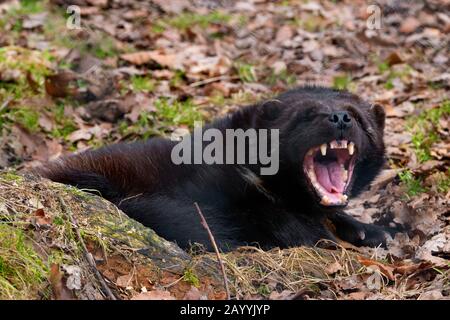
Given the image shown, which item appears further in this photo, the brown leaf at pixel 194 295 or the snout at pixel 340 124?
the snout at pixel 340 124

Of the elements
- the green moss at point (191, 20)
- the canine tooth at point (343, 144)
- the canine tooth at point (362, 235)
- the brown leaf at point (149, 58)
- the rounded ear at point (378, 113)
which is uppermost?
the rounded ear at point (378, 113)

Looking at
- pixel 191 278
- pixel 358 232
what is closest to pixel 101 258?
pixel 191 278

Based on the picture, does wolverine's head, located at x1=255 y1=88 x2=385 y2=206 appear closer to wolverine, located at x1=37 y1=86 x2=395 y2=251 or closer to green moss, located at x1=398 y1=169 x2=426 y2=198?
wolverine, located at x1=37 y1=86 x2=395 y2=251

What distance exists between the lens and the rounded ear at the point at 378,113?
6.43 meters

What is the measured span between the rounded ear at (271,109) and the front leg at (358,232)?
906mm

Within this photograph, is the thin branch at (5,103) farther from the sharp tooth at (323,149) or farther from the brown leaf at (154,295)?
the brown leaf at (154,295)

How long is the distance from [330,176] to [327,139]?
1.43 feet

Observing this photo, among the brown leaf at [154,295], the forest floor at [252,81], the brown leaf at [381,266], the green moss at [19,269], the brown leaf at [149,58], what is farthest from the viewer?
the brown leaf at [149,58]

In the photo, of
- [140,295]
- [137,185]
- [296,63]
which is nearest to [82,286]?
[140,295]

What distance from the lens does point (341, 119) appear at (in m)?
5.77

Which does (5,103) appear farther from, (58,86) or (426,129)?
(426,129)

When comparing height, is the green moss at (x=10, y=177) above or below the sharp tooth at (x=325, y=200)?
above

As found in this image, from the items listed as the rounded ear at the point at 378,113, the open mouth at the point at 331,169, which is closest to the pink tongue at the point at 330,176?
the open mouth at the point at 331,169

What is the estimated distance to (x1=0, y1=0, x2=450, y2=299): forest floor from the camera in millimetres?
5203
